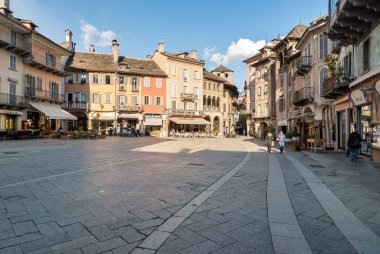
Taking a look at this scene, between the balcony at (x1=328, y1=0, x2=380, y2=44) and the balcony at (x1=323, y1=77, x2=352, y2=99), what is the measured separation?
2310 millimetres

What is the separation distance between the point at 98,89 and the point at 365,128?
37413 mm

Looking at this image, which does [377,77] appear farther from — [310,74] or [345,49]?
[310,74]

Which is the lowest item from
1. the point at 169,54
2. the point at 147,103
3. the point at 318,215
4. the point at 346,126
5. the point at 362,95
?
the point at 318,215

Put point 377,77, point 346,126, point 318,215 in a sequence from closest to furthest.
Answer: point 318,215, point 377,77, point 346,126

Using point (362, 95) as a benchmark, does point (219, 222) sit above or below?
below

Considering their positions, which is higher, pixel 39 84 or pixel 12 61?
pixel 12 61

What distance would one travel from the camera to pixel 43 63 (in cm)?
3047

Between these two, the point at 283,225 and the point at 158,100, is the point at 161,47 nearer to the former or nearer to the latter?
the point at 158,100

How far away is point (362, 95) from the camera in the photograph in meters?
13.1

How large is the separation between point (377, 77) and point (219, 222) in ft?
38.2

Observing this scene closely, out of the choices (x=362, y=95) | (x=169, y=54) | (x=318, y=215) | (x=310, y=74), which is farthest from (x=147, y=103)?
(x=318, y=215)

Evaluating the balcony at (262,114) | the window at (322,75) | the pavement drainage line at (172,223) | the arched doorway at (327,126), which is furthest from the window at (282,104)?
the pavement drainage line at (172,223)

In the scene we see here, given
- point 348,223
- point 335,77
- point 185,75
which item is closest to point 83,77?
point 185,75

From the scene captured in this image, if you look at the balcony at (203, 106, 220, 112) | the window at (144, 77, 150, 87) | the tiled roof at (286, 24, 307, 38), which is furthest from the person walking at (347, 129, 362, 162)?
the balcony at (203, 106, 220, 112)
